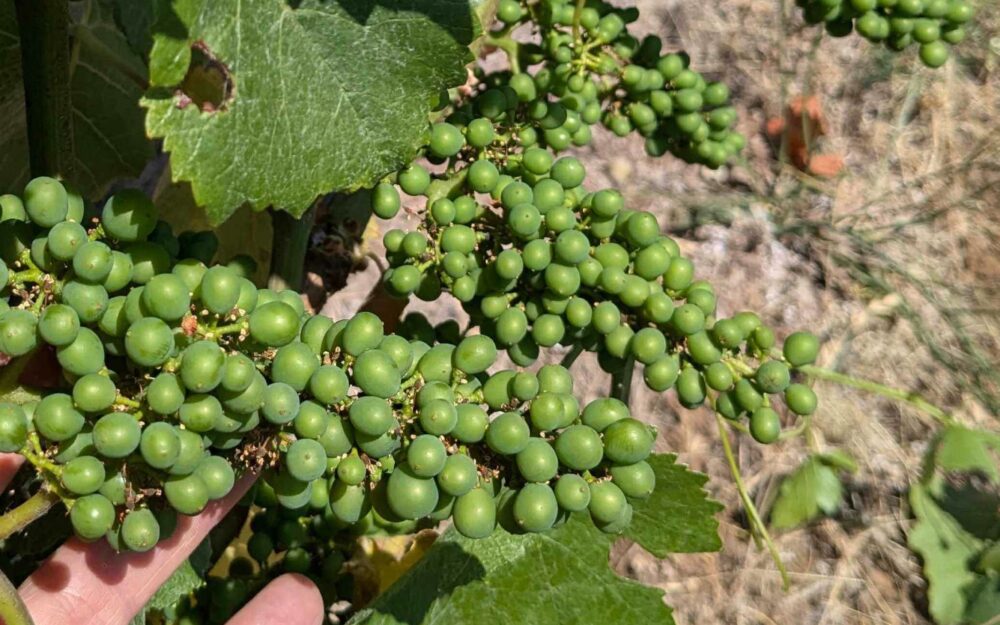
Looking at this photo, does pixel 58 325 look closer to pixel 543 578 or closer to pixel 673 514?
pixel 543 578

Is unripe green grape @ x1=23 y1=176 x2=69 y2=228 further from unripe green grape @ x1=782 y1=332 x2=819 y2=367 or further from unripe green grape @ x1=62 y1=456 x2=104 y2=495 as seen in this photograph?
unripe green grape @ x1=782 y1=332 x2=819 y2=367

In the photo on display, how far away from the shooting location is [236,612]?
154 cm

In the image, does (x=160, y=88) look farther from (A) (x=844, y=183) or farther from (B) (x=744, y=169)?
(A) (x=844, y=183)

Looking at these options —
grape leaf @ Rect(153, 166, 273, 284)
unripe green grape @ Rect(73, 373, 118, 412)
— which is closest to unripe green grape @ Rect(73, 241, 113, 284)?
unripe green grape @ Rect(73, 373, 118, 412)

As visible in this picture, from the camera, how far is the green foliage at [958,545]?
7.21ft

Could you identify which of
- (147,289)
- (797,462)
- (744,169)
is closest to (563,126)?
(147,289)

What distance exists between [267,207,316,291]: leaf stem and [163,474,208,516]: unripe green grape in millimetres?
455

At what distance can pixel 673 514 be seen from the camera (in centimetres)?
142

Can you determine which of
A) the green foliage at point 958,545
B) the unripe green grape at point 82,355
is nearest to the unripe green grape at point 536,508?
the unripe green grape at point 82,355

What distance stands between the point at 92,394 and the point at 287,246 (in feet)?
1.60

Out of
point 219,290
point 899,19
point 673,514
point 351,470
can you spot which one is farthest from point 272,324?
point 899,19

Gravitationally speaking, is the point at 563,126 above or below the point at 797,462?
above

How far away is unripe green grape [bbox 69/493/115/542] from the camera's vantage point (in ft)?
3.08

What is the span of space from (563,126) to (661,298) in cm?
32
